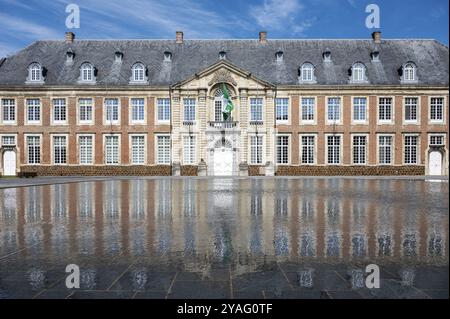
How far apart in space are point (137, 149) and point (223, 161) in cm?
859

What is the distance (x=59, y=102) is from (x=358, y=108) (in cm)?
2939

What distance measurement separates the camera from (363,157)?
31.7 metres

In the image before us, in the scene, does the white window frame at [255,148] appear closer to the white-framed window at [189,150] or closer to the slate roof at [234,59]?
the white-framed window at [189,150]

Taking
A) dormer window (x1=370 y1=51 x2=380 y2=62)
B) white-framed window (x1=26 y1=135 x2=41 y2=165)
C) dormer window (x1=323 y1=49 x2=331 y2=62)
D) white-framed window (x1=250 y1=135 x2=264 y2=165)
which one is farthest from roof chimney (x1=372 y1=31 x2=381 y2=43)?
white-framed window (x1=26 y1=135 x2=41 y2=165)

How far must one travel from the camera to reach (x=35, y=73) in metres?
32.2

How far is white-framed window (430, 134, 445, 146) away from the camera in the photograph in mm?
31250

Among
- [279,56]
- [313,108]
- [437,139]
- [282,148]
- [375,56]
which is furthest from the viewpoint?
[279,56]

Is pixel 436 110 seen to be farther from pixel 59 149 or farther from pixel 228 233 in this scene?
pixel 59 149

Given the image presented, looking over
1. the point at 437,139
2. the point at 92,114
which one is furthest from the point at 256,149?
the point at 437,139

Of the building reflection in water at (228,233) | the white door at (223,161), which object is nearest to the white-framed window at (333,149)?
the white door at (223,161)

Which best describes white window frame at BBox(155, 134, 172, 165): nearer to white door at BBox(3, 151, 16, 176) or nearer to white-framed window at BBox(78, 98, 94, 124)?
white-framed window at BBox(78, 98, 94, 124)

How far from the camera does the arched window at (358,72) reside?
3191 centimetres

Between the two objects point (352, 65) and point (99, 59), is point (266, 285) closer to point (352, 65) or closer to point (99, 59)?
point (352, 65)

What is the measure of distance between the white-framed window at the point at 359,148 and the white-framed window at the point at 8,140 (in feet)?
110
